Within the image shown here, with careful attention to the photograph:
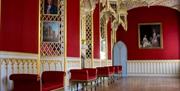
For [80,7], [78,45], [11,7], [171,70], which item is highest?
[80,7]

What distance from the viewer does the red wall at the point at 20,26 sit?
541 centimetres

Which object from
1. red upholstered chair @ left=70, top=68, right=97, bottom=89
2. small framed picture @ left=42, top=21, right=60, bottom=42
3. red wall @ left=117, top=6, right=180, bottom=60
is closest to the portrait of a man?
small framed picture @ left=42, top=21, right=60, bottom=42

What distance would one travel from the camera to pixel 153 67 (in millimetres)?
19578

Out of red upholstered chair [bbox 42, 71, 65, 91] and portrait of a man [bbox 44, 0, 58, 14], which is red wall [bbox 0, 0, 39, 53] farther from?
portrait of a man [bbox 44, 0, 58, 14]

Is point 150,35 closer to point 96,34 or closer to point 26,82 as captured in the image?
point 96,34

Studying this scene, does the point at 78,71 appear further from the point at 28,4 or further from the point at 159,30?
the point at 159,30

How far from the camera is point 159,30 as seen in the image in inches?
767

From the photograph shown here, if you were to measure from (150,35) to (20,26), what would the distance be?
48.1 feet

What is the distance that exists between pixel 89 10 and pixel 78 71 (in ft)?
12.1

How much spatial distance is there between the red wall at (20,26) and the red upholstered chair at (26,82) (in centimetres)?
58

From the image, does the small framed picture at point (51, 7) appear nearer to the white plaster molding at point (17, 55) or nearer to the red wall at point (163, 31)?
the white plaster molding at point (17, 55)

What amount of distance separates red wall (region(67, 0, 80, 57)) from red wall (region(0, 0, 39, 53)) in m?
2.55

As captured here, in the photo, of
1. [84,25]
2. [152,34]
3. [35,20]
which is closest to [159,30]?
[152,34]

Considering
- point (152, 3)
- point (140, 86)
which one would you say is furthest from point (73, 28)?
point (152, 3)
